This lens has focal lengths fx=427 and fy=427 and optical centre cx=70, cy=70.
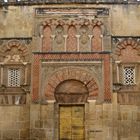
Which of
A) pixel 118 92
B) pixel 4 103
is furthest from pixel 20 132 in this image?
pixel 118 92

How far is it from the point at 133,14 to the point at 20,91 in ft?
17.8

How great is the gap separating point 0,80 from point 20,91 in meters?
0.91

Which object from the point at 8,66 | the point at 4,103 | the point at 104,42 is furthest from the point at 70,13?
the point at 4,103

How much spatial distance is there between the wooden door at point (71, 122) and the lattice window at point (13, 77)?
6.85ft

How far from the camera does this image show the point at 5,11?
678 inches

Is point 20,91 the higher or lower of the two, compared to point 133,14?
lower

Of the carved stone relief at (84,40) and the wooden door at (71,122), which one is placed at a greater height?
the carved stone relief at (84,40)

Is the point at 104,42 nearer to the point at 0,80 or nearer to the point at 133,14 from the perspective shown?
the point at 133,14

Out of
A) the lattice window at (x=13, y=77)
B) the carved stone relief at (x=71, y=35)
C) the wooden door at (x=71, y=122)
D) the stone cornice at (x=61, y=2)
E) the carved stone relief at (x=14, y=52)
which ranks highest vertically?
the stone cornice at (x=61, y=2)

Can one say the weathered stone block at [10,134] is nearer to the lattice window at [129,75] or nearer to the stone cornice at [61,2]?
the lattice window at [129,75]

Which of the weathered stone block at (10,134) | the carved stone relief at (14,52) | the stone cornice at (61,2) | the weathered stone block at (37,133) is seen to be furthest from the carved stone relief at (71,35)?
the weathered stone block at (10,134)

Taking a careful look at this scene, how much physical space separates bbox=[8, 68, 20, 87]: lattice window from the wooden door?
6.85 feet

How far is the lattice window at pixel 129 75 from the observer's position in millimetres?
16641

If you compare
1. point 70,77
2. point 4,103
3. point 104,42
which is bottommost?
point 4,103
